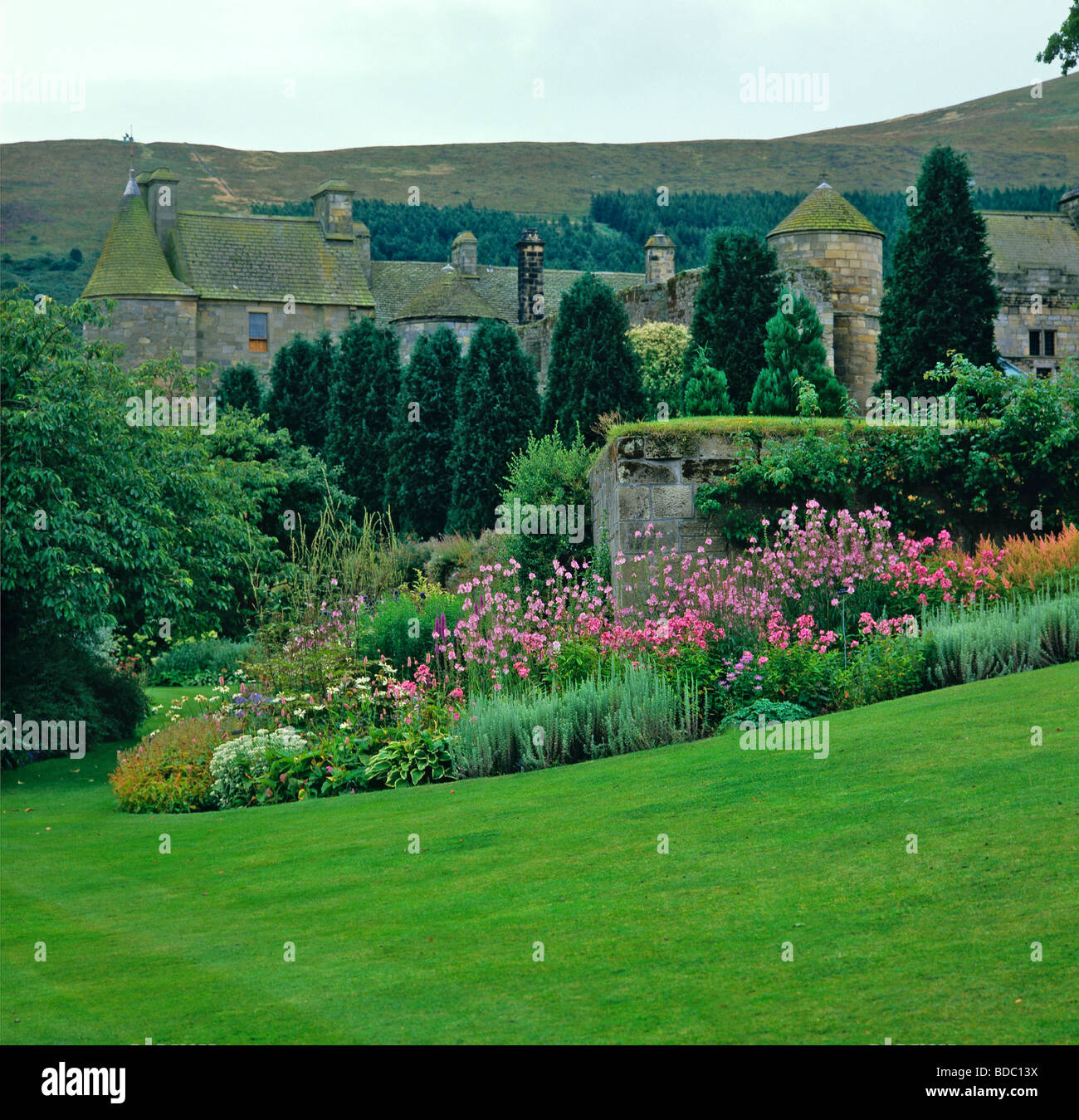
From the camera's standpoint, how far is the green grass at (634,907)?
542 centimetres

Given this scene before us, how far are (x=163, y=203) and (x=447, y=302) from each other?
13466 mm

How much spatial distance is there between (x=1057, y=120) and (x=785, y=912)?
16156cm

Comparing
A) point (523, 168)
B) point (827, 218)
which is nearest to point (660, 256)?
point (827, 218)

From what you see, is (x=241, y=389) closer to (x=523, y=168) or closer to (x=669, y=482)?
(x=669, y=482)

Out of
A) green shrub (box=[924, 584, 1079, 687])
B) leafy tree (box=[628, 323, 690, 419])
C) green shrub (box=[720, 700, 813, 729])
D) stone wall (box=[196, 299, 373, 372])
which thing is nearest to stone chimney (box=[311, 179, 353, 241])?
stone wall (box=[196, 299, 373, 372])

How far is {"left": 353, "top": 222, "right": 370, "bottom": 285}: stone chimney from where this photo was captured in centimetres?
6316

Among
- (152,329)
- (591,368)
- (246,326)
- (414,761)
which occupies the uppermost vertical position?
(246,326)

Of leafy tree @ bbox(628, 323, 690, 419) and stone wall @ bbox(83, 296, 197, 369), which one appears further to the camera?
stone wall @ bbox(83, 296, 197, 369)

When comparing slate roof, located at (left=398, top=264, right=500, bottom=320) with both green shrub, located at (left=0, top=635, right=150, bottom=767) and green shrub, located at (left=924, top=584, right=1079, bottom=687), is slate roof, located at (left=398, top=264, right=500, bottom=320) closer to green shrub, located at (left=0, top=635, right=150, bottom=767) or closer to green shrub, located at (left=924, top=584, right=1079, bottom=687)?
green shrub, located at (left=0, top=635, right=150, bottom=767)

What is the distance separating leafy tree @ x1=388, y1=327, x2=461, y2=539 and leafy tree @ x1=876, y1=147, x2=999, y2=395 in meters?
11.8

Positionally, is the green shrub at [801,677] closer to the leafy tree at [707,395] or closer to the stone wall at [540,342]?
the leafy tree at [707,395]

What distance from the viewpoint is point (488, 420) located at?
3406 cm

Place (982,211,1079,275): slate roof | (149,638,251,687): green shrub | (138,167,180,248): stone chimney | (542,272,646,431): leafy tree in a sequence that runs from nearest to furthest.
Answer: (149,638,251,687): green shrub < (542,272,646,431): leafy tree < (982,211,1079,275): slate roof < (138,167,180,248): stone chimney

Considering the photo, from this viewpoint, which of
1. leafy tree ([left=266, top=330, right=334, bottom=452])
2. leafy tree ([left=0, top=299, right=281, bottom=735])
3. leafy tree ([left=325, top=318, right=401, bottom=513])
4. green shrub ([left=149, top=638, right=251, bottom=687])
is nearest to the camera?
leafy tree ([left=0, top=299, right=281, bottom=735])
